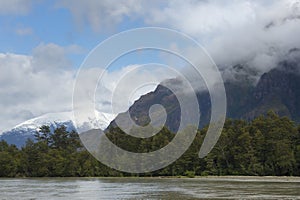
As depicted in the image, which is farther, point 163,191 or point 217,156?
point 217,156

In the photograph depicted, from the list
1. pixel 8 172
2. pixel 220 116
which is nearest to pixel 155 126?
pixel 220 116

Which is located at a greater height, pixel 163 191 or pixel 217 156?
pixel 217 156

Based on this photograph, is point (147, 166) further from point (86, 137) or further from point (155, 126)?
point (86, 137)

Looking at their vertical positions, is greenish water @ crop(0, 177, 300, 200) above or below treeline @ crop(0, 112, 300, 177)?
below

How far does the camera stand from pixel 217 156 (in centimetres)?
9588

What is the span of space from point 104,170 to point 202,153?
88.0 feet

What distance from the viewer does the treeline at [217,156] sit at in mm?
88125

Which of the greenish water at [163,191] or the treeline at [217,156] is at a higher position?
the treeline at [217,156]

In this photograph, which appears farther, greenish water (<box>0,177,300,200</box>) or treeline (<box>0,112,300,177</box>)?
treeline (<box>0,112,300,177</box>)

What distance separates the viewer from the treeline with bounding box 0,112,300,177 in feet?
289

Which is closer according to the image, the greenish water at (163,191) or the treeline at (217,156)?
the greenish water at (163,191)

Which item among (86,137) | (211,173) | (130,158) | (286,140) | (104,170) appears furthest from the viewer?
(86,137)

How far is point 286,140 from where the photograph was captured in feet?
286

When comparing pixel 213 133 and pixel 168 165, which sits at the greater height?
pixel 213 133
